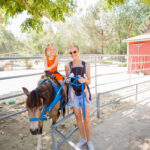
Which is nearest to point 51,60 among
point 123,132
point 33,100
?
point 33,100

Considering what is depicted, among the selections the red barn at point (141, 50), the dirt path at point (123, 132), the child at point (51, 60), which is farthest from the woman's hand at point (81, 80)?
the red barn at point (141, 50)

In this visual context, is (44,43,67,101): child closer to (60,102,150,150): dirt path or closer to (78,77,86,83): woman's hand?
(78,77,86,83): woman's hand

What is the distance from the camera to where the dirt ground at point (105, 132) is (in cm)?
242

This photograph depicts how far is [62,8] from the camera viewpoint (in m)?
4.61

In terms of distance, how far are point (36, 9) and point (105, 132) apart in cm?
401

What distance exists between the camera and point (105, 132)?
282cm

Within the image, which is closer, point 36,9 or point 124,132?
point 124,132

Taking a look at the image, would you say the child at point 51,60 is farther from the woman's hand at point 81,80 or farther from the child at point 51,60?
the woman's hand at point 81,80

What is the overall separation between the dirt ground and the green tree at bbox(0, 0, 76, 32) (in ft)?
9.77

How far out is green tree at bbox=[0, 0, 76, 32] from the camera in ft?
12.7

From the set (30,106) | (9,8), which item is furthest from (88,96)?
(9,8)

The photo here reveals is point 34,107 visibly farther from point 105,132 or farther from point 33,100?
point 105,132

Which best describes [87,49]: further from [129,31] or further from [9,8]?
[9,8]

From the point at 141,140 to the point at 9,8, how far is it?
4625 mm
